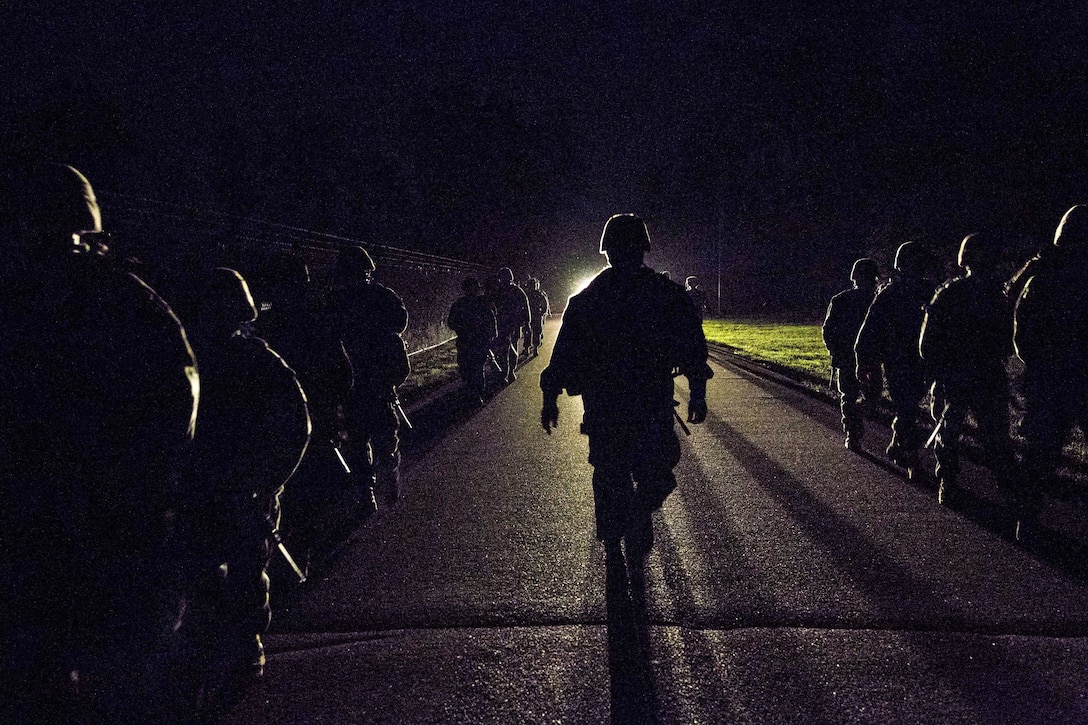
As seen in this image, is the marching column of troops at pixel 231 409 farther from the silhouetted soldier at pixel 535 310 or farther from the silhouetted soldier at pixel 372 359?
the silhouetted soldier at pixel 535 310

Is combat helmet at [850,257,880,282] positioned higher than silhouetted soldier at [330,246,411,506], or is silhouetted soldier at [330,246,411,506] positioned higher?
combat helmet at [850,257,880,282]

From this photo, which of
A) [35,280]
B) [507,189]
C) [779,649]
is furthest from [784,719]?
[507,189]

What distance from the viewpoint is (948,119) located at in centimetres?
2150

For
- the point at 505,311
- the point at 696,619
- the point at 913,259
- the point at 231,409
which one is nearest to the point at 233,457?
the point at 231,409

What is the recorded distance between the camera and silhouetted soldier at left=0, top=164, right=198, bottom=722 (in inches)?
66.1

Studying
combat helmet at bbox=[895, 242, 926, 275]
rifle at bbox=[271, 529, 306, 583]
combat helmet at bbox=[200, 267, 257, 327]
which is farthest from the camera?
combat helmet at bbox=[895, 242, 926, 275]

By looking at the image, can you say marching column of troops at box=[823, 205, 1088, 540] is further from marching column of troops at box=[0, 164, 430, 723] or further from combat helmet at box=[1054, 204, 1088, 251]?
marching column of troops at box=[0, 164, 430, 723]

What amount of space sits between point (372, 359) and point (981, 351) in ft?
16.0

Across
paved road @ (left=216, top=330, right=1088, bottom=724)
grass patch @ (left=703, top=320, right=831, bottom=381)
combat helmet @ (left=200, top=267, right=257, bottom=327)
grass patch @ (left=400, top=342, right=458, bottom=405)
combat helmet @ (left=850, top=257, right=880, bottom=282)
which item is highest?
combat helmet @ (left=850, top=257, right=880, bottom=282)

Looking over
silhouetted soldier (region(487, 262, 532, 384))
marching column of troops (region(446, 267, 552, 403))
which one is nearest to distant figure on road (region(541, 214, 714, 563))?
marching column of troops (region(446, 267, 552, 403))

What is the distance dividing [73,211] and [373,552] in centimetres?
286

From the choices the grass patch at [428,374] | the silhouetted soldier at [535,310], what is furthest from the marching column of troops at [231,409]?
the silhouetted soldier at [535,310]

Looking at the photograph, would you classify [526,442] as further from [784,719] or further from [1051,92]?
[1051,92]

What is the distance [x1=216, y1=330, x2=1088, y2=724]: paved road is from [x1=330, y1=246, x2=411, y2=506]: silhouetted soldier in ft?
1.83
